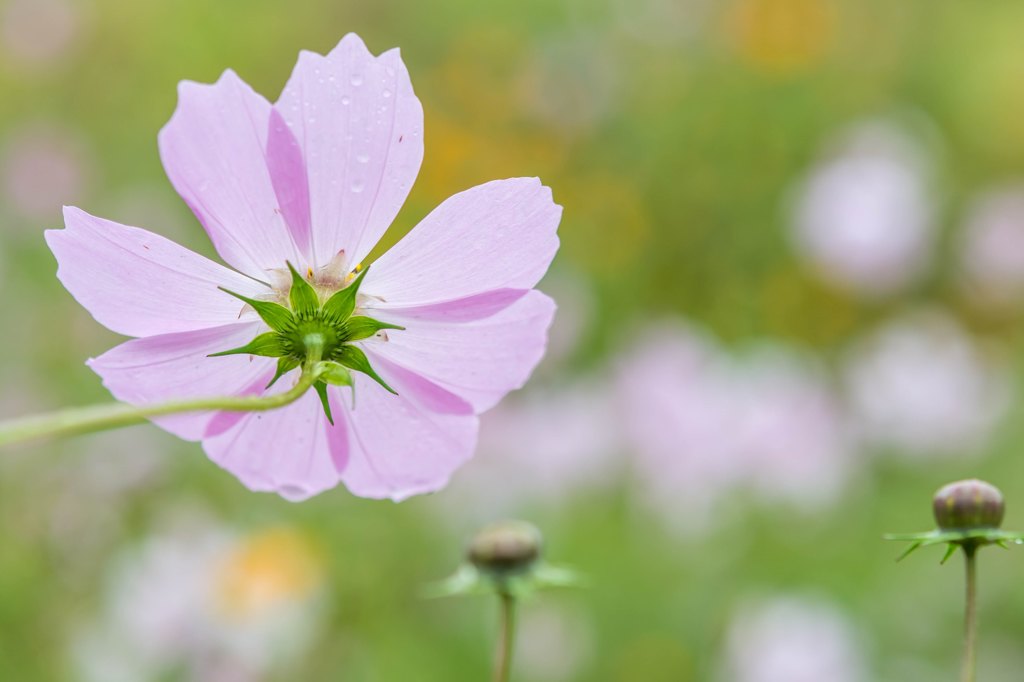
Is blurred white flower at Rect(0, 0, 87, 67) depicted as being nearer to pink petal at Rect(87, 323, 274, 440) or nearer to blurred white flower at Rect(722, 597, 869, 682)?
blurred white flower at Rect(722, 597, 869, 682)

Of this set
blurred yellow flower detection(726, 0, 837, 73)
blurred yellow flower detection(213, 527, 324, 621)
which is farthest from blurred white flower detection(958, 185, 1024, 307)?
blurred yellow flower detection(213, 527, 324, 621)

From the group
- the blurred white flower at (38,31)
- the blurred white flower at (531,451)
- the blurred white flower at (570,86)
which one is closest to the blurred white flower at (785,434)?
the blurred white flower at (531,451)

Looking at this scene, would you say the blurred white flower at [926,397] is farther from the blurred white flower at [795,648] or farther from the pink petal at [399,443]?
the pink petal at [399,443]

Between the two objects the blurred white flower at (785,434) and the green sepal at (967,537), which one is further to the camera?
the blurred white flower at (785,434)

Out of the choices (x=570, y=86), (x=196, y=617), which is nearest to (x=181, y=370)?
(x=196, y=617)

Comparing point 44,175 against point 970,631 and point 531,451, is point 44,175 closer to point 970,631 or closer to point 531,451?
point 531,451
